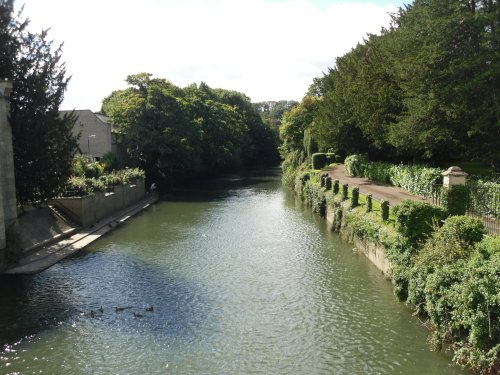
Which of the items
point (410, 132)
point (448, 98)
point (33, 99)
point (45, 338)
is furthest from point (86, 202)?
point (448, 98)

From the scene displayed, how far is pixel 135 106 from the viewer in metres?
51.2

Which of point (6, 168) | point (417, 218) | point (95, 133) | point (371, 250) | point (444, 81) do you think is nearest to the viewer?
point (417, 218)

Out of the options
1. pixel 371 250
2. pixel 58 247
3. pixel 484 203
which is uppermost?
pixel 484 203

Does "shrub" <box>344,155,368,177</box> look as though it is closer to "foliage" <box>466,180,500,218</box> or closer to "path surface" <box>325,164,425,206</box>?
"path surface" <box>325,164,425,206</box>

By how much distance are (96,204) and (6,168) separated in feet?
40.4

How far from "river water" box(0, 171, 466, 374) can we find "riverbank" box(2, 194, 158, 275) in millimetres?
634

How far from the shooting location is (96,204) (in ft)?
108

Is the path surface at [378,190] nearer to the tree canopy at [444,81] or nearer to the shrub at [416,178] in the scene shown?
the shrub at [416,178]

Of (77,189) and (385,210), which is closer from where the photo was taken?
(385,210)

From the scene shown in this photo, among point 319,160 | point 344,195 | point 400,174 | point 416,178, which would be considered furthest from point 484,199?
point 319,160

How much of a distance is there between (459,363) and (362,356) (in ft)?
7.89

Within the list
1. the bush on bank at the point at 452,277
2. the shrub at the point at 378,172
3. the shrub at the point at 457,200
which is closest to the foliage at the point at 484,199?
the shrub at the point at 457,200

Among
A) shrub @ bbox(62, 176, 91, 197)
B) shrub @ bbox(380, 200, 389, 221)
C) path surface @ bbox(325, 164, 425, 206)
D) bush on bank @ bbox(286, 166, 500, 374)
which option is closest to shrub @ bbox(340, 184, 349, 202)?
path surface @ bbox(325, 164, 425, 206)

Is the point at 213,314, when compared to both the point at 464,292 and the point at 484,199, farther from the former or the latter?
the point at 484,199
